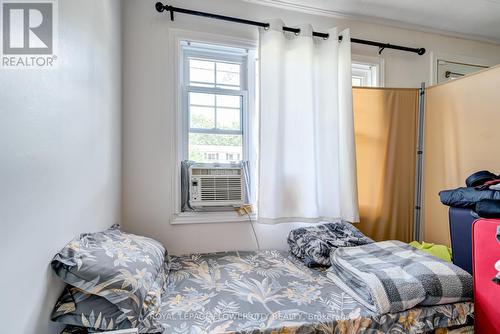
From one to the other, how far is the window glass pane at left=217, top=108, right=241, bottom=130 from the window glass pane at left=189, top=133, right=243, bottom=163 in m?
0.08

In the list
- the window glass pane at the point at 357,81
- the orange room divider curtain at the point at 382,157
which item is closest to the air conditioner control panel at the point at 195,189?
the orange room divider curtain at the point at 382,157

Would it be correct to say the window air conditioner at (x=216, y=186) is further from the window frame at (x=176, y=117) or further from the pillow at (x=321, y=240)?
the pillow at (x=321, y=240)

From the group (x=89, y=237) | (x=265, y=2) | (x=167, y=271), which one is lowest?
(x=167, y=271)

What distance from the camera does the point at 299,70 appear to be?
6.49 feet

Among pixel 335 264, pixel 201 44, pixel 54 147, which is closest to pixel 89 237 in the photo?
pixel 54 147

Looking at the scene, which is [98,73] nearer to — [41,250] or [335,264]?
[41,250]

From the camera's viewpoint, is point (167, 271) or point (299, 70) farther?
point (299, 70)

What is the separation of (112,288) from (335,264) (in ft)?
3.82

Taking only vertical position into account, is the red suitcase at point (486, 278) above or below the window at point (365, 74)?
below

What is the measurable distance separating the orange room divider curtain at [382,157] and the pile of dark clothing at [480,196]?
57 cm

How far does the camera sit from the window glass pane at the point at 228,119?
208 centimetres

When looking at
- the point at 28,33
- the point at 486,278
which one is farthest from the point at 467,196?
the point at 28,33

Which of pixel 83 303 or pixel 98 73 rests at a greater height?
pixel 98 73

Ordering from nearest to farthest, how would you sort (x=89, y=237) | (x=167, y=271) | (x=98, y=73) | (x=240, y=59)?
(x=89, y=237)
(x=98, y=73)
(x=167, y=271)
(x=240, y=59)
